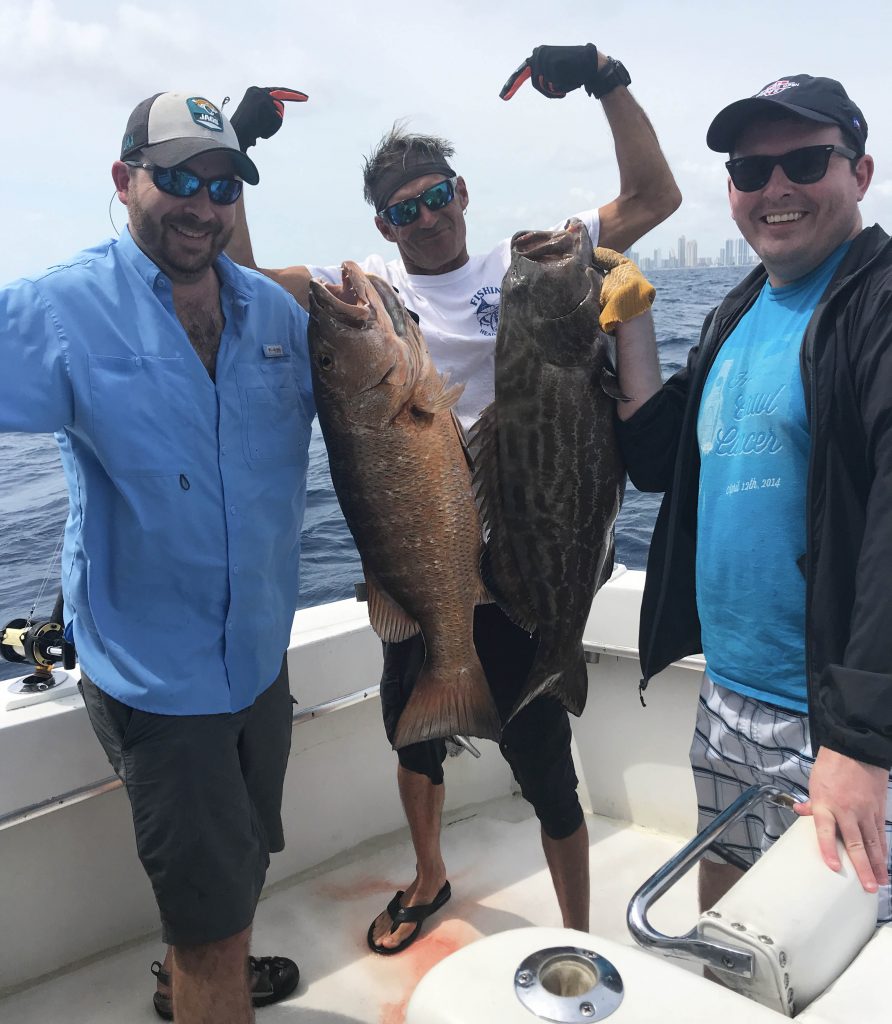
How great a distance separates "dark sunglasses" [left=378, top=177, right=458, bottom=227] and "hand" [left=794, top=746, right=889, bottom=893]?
210 centimetres

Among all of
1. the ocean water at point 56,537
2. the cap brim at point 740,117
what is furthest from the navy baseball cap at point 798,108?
the ocean water at point 56,537

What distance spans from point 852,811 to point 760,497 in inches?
32.5

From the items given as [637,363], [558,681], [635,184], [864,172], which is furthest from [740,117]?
[558,681]

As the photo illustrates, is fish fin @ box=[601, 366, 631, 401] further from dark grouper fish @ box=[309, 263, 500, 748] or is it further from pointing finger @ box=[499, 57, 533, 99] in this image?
pointing finger @ box=[499, 57, 533, 99]

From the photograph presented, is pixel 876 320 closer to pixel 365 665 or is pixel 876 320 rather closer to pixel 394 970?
pixel 365 665

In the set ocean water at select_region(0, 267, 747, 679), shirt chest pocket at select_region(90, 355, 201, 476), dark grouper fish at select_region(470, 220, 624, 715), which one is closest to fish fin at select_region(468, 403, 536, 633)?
dark grouper fish at select_region(470, 220, 624, 715)

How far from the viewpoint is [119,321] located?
2449mm

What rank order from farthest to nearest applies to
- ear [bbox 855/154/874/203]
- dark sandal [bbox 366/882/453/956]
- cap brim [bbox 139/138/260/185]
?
1. dark sandal [bbox 366/882/453/956]
2. cap brim [bbox 139/138/260/185]
3. ear [bbox 855/154/874/203]

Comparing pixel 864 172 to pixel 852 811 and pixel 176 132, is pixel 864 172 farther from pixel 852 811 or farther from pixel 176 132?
pixel 176 132

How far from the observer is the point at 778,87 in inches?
88.0

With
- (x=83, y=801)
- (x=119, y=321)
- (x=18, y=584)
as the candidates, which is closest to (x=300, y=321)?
(x=119, y=321)

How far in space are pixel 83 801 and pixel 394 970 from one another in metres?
1.35

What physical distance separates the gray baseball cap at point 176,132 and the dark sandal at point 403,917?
2834 millimetres

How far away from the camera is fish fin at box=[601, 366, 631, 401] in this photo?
2475 mm
